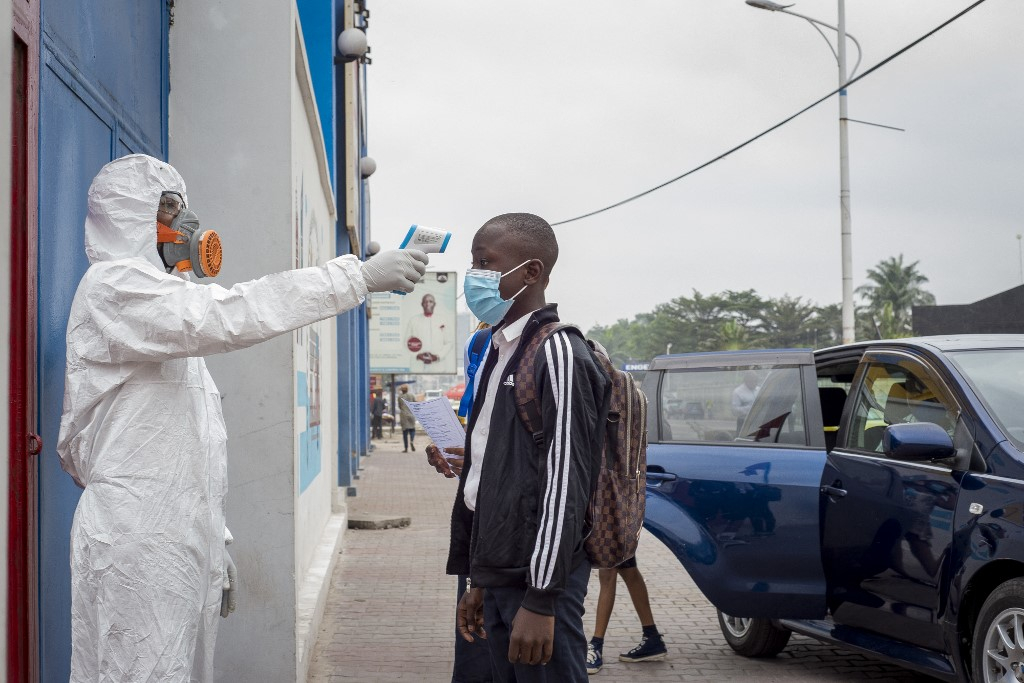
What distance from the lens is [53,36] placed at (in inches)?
144

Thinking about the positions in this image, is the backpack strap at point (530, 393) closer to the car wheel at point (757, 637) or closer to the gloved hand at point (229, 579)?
the gloved hand at point (229, 579)

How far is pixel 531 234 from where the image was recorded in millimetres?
3418

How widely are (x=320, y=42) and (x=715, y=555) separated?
25.2 ft

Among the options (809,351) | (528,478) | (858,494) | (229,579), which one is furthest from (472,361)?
(809,351)

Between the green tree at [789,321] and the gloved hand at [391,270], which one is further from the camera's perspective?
the green tree at [789,321]

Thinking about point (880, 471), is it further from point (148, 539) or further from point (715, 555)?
point (148, 539)

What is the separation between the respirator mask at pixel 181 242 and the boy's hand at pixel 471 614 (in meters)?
1.32

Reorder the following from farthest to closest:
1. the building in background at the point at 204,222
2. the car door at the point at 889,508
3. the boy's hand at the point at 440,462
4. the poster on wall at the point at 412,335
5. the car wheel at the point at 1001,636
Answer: the poster on wall at the point at 412,335
the car door at the point at 889,508
the car wheel at the point at 1001,636
the boy's hand at the point at 440,462
the building in background at the point at 204,222

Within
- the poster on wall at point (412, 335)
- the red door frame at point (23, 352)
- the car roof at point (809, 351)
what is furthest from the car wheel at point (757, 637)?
the poster on wall at point (412, 335)

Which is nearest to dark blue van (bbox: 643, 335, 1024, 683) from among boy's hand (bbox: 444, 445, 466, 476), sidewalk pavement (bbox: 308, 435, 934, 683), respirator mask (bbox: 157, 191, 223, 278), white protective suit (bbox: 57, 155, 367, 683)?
sidewalk pavement (bbox: 308, 435, 934, 683)

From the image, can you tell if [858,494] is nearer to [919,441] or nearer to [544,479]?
[919,441]

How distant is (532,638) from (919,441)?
8.72 ft

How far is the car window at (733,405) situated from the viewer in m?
6.30

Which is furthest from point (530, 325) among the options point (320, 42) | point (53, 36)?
point (320, 42)
